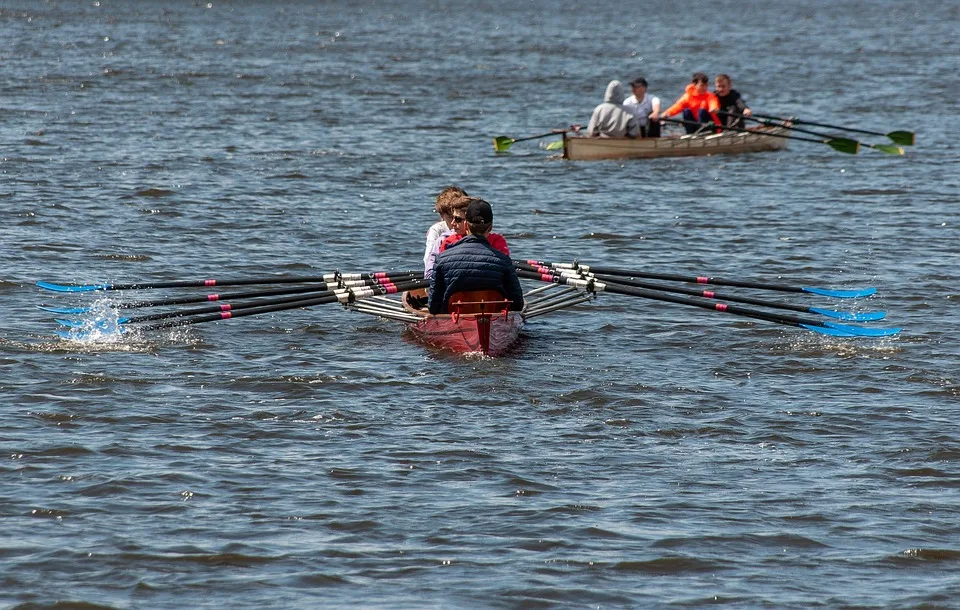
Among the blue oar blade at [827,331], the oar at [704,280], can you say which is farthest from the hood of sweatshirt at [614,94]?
the blue oar blade at [827,331]

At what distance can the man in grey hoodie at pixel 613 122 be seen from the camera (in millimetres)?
27875

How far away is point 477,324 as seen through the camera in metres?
13.2

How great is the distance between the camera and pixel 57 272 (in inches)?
689

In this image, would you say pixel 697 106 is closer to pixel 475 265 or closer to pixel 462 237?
pixel 462 237

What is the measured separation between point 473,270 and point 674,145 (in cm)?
1628

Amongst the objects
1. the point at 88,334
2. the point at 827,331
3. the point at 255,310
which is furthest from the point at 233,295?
the point at 827,331

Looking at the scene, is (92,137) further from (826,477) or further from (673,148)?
(826,477)

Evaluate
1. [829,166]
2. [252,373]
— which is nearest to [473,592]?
[252,373]

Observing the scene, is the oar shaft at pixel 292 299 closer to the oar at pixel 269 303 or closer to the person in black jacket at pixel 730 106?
the oar at pixel 269 303

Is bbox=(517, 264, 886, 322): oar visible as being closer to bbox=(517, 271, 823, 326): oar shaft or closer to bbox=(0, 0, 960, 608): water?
bbox=(517, 271, 823, 326): oar shaft

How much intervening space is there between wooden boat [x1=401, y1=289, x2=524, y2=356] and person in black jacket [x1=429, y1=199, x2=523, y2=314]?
0.10m

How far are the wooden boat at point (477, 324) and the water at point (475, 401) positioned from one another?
0.17m

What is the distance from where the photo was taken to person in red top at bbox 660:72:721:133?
28547 millimetres

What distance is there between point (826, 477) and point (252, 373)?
538 cm
